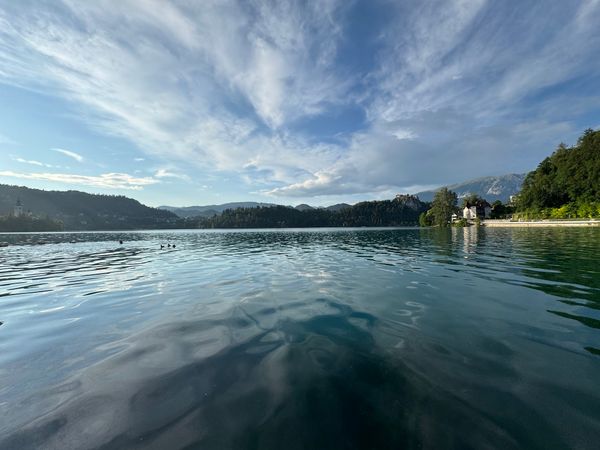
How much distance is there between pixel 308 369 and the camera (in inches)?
271

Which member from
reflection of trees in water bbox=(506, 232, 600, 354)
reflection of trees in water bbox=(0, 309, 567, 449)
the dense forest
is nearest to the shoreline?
the dense forest

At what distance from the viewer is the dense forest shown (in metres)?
97.5

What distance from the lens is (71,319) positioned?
11328 mm

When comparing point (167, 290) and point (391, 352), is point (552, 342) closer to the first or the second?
point (391, 352)

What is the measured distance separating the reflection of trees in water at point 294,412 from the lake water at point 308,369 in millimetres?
32

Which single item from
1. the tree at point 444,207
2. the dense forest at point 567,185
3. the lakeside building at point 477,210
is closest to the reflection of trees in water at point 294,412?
the dense forest at point 567,185

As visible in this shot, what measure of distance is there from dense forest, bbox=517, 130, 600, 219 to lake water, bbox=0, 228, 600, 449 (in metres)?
122

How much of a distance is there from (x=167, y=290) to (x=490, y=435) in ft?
52.8

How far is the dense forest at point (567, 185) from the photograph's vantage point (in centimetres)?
9750

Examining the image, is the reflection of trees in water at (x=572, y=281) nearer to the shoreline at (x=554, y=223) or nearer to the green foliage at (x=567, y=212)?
the shoreline at (x=554, y=223)

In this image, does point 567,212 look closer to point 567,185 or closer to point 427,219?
point 567,185

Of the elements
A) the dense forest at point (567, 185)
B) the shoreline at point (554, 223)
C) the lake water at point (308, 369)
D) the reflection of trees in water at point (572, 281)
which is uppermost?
the dense forest at point (567, 185)

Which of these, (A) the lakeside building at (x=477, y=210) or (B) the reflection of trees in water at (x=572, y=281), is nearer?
(B) the reflection of trees in water at (x=572, y=281)

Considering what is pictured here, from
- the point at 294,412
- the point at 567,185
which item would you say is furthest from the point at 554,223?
the point at 294,412
